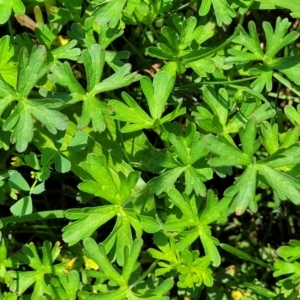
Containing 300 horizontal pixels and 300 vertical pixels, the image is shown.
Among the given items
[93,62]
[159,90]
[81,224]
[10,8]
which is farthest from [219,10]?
[81,224]

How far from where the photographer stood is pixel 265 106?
2207 mm

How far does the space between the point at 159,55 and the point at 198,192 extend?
59 centimetres

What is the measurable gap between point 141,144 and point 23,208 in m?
0.57

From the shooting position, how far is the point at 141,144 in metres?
2.50

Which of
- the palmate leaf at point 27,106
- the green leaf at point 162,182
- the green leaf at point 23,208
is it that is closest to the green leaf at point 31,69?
the palmate leaf at point 27,106

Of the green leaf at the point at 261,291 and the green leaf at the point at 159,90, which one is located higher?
the green leaf at the point at 159,90

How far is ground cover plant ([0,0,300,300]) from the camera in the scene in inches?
82.0

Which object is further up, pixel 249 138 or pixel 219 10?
pixel 219 10

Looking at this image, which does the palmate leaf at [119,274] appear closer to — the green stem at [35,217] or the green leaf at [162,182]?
the green leaf at [162,182]

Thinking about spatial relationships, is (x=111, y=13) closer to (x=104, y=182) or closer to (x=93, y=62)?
(x=93, y=62)

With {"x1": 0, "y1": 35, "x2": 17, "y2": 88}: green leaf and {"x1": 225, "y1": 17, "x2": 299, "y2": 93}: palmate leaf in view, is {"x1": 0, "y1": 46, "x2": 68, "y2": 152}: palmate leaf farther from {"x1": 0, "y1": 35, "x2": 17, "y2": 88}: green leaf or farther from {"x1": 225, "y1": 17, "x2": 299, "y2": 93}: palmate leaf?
{"x1": 225, "y1": 17, "x2": 299, "y2": 93}: palmate leaf

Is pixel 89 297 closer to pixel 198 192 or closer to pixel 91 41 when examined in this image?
pixel 198 192

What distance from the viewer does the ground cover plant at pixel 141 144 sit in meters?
2.08

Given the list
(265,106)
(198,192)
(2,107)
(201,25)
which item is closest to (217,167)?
(198,192)
